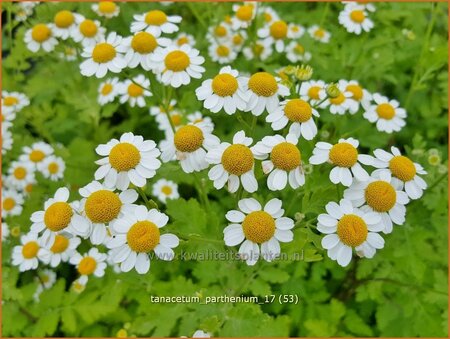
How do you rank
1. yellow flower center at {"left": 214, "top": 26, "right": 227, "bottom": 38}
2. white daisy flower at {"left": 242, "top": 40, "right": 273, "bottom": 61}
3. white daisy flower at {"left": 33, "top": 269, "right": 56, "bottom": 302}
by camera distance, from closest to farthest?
white daisy flower at {"left": 33, "top": 269, "right": 56, "bottom": 302}, white daisy flower at {"left": 242, "top": 40, "right": 273, "bottom": 61}, yellow flower center at {"left": 214, "top": 26, "right": 227, "bottom": 38}

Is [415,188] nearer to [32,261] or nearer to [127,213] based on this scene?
[127,213]

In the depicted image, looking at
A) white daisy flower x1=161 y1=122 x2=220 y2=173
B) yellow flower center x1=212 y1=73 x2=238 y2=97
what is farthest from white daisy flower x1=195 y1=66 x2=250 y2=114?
white daisy flower x1=161 y1=122 x2=220 y2=173

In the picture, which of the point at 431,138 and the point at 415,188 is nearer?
the point at 415,188

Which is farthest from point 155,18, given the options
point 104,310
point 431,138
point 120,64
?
point 431,138

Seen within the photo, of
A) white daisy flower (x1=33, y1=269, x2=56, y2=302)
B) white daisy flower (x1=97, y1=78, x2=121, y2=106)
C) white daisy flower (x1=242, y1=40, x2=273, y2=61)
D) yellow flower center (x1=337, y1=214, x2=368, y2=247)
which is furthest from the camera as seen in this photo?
white daisy flower (x1=242, y1=40, x2=273, y2=61)

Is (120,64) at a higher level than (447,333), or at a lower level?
higher

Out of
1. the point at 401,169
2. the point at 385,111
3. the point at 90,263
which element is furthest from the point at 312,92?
the point at 90,263

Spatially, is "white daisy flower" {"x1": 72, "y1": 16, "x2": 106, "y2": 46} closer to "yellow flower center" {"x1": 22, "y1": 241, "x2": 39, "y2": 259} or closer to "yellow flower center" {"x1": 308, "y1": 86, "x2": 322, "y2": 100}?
"yellow flower center" {"x1": 22, "y1": 241, "x2": 39, "y2": 259}
